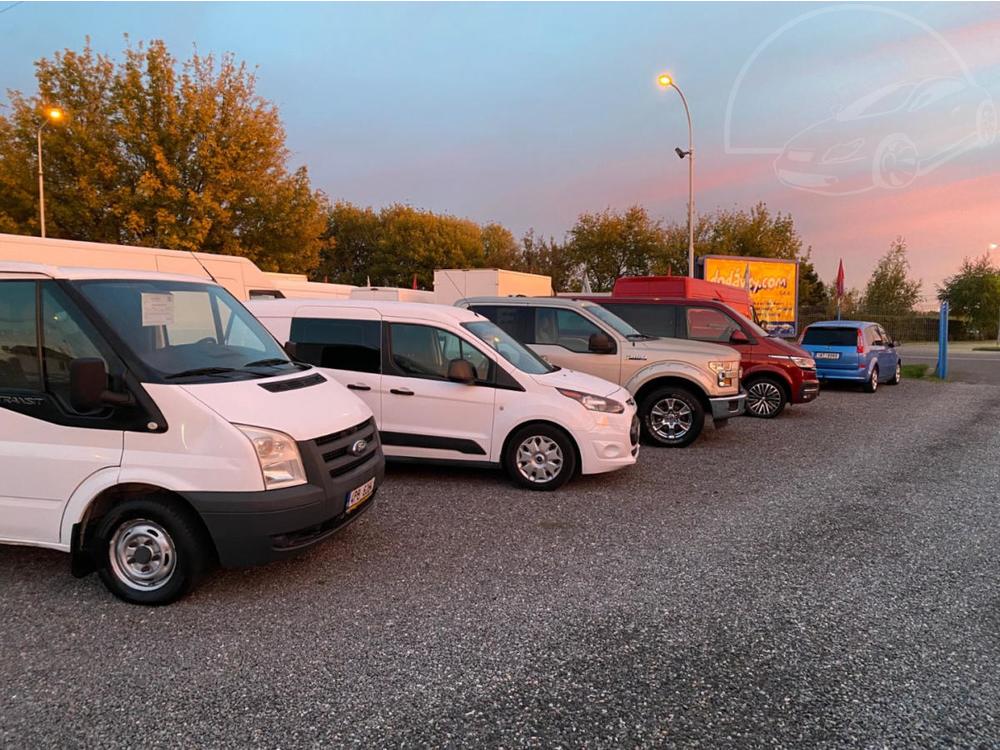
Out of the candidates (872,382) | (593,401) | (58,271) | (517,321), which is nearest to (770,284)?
(872,382)

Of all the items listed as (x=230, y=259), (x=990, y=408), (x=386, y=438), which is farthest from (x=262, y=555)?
(x=990, y=408)

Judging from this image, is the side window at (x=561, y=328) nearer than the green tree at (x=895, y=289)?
Yes

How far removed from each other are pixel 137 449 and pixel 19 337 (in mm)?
1091

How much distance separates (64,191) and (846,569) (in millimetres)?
24609

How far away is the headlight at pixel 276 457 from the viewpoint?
3959mm

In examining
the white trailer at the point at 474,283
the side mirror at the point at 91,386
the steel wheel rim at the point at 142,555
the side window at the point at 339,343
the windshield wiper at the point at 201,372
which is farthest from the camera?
the white trailer at the point at 474,283

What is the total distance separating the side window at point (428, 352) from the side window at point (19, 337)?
3.35 metres

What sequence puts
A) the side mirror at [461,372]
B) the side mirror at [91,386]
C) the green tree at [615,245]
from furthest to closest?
the green tree at [615,245], the side mirror at [461,372], the side mirror at [91,386]

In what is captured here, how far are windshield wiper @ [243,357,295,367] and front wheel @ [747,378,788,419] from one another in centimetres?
920

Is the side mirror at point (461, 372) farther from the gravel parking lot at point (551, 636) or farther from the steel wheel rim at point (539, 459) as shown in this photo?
the gravel parking lot at point (551, 636)

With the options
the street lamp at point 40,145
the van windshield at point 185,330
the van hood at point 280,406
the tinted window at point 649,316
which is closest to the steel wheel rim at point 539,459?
the van hood at point 280,406

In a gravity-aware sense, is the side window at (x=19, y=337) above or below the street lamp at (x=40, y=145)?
below

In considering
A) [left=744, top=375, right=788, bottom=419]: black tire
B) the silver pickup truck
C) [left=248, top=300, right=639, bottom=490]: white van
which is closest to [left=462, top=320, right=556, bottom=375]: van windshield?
[left=248, top=300, right=639, bottom=490]: white van

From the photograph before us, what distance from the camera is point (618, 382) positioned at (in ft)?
30.2
